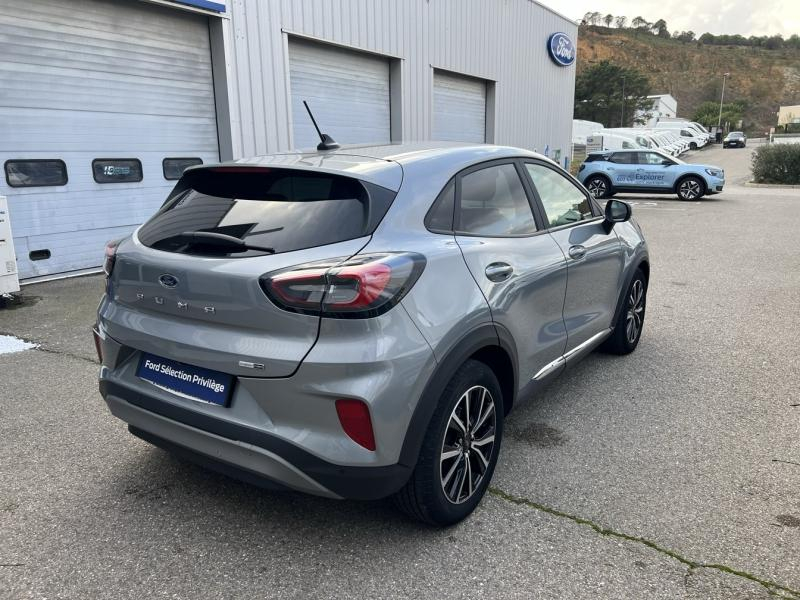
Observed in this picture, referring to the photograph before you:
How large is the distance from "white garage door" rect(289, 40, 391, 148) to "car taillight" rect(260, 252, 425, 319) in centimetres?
906

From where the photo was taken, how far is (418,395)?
2.36 meters

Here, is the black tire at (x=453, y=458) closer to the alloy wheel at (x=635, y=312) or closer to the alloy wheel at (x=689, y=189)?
the alloy wheel at (x=635, y=312)

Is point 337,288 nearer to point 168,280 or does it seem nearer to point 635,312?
point 168,280

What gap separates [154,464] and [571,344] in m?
2.41

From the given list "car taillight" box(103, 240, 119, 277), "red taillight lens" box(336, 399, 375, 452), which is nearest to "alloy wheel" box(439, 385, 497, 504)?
"red taillight lens" box(336, 399, 375, 452)

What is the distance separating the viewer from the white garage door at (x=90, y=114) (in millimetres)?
7441

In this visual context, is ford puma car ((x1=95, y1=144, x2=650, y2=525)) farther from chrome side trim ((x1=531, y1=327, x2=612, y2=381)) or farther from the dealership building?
the dealership building

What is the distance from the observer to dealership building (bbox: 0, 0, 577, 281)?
24.9 ft

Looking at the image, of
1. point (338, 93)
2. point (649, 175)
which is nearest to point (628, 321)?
point (338, 93)

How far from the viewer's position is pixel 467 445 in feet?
8.96

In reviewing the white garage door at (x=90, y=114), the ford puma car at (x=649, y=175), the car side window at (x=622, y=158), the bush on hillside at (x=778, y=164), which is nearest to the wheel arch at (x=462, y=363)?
the white garage door at (x=90, y=114)

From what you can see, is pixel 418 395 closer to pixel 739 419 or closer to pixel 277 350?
pixel 277 350

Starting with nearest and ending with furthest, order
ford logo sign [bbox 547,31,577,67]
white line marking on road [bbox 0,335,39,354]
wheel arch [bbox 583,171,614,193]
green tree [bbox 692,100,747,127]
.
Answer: white line marking on road [bbox 0,335,39,354]
ford logo sign [bbox 547,31,577,67]
wheel arch [bbox 583,171,614,193]
green tree [bbox 692,100,747,127]

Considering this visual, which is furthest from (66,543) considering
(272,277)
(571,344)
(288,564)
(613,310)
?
(613,310)
